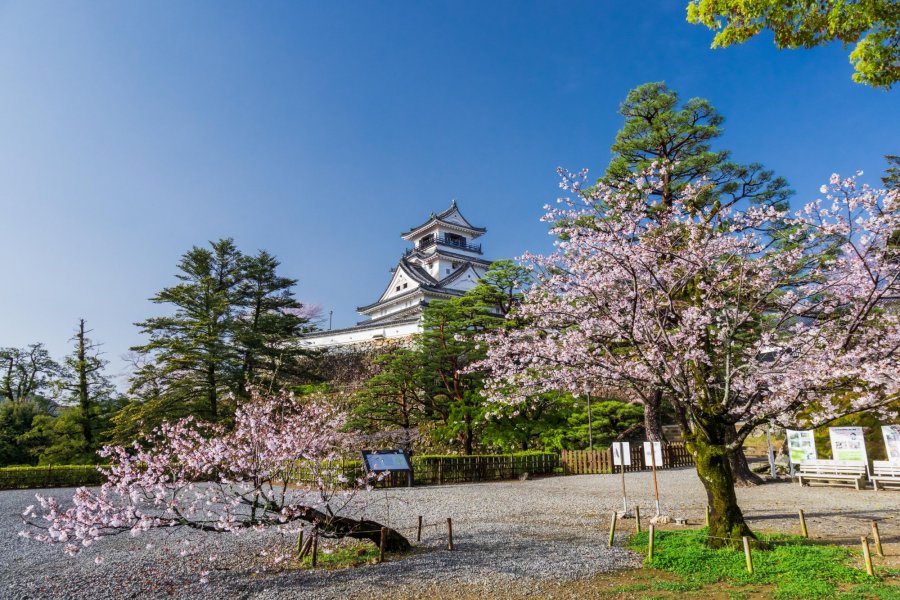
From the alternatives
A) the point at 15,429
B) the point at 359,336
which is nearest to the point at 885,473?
the point at 15,429

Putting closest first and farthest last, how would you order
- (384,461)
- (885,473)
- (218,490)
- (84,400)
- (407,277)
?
(218,490) < (885,473) < (384,461) < (84,400) < (407,277)

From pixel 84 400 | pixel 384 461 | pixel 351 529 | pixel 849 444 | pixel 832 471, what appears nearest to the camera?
pixel 351 529

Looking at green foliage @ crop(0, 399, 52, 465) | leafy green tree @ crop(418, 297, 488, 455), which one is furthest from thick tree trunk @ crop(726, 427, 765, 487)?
green foliage @ crop(0, 399, 52, 465)

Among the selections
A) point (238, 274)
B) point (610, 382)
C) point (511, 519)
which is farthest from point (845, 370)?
point (238, 274)

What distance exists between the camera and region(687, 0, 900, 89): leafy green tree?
16.7 ft

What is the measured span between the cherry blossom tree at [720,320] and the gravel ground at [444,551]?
2222 mm

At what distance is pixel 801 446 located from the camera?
14.9m

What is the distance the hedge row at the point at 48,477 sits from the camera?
1756 centimetres

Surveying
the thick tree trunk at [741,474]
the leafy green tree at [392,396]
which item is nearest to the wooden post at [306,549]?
the thick tree trunk at [741,474]

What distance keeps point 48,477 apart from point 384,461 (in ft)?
42.6

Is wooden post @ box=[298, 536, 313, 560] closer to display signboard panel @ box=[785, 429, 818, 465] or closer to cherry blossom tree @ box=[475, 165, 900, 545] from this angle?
cherry blossom tree @ box=[475, 165, 900, 545]

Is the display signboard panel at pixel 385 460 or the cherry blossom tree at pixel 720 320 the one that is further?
the display signboard panel at pixel 385 460

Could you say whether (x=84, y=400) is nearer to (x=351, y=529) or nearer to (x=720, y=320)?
(x=351, y=529)

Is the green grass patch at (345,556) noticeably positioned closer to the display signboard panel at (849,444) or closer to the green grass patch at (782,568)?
the green grass patch at (782,568)
